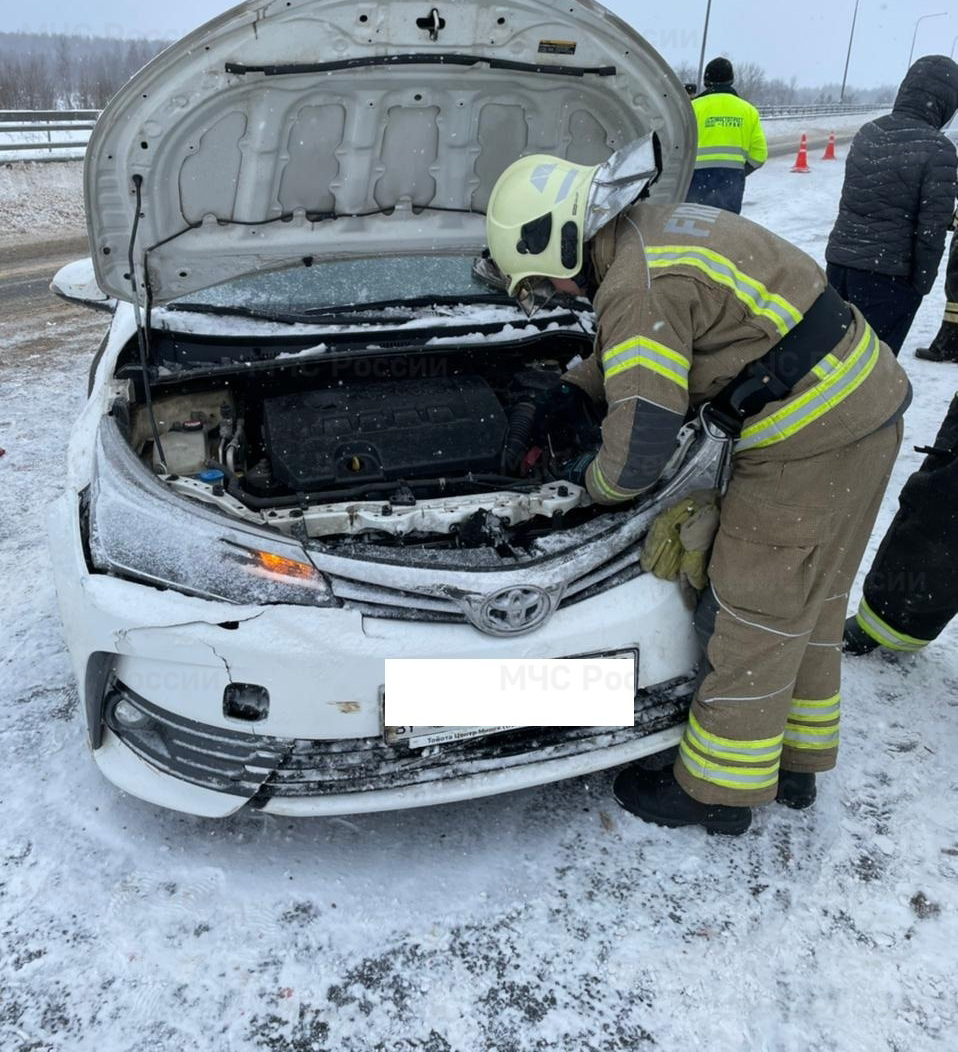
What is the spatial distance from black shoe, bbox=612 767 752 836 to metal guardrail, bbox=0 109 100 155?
14830 mm

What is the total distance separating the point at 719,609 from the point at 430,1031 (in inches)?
47.1

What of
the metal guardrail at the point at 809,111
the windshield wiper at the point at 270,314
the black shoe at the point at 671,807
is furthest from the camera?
the metal guardrail at the point at 809,111

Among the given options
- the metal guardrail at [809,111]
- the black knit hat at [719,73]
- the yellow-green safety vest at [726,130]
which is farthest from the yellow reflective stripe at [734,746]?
the metal guardrail at [809,111]

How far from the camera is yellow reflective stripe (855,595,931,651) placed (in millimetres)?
3049

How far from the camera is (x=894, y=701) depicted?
297 cm

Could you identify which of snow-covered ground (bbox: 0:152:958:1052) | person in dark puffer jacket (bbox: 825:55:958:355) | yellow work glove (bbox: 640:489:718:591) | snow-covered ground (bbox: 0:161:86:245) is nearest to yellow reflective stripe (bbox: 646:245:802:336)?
yellow work glove (bbox: 640:489:718:591)

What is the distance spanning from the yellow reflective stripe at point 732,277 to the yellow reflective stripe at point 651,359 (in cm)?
19

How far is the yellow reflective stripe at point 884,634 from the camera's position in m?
Result: 3.05

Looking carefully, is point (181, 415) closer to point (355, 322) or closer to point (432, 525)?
point (355, 322)

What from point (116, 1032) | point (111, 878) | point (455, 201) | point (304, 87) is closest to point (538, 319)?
point (455, 201)

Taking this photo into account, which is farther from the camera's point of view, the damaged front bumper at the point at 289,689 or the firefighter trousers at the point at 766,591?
the firefighter trousers at the point at 766,591

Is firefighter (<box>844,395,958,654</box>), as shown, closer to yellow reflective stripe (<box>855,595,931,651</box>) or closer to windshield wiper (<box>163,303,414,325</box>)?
yellow reflective stripe (<box>855,595,931,651</box>)

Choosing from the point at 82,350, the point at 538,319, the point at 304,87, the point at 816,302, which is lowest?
the point at 82,350

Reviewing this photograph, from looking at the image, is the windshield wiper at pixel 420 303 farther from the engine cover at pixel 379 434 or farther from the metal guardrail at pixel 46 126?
the metal guardrail at pixel 46 126
